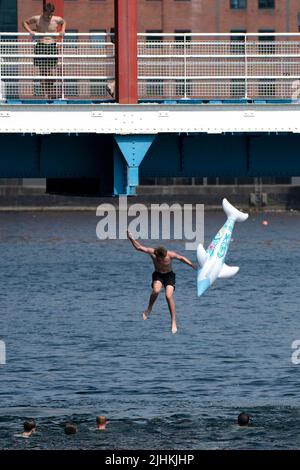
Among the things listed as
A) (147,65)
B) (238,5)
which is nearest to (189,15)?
(238,5)

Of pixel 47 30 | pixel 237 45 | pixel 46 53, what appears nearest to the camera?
pixel 47 30

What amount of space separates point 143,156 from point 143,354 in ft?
49.7

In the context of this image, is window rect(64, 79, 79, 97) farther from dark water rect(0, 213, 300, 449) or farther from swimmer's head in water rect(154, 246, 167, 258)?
dark water rect(0, 213, 300, 449)

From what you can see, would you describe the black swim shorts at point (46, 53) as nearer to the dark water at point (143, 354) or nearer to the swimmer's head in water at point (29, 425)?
the dark water at point (143, 354)

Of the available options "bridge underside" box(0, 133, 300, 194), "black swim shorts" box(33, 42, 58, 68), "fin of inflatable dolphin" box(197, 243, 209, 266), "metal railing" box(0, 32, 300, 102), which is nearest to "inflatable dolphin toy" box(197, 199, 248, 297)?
"fin of inflatable dolphin" box(197, 243, 209, 266)

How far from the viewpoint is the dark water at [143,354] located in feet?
140

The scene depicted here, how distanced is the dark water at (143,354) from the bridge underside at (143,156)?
6.05m

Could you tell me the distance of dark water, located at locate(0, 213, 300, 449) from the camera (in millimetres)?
42562

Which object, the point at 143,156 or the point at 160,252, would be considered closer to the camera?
the point at 160,252

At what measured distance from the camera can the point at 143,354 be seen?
58.5 metres

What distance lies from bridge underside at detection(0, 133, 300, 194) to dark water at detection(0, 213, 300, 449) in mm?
6050

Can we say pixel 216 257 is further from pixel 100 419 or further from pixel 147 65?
pixel 147 65

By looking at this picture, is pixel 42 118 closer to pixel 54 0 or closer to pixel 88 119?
pixel 88 119

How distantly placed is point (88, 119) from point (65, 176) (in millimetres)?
1575
